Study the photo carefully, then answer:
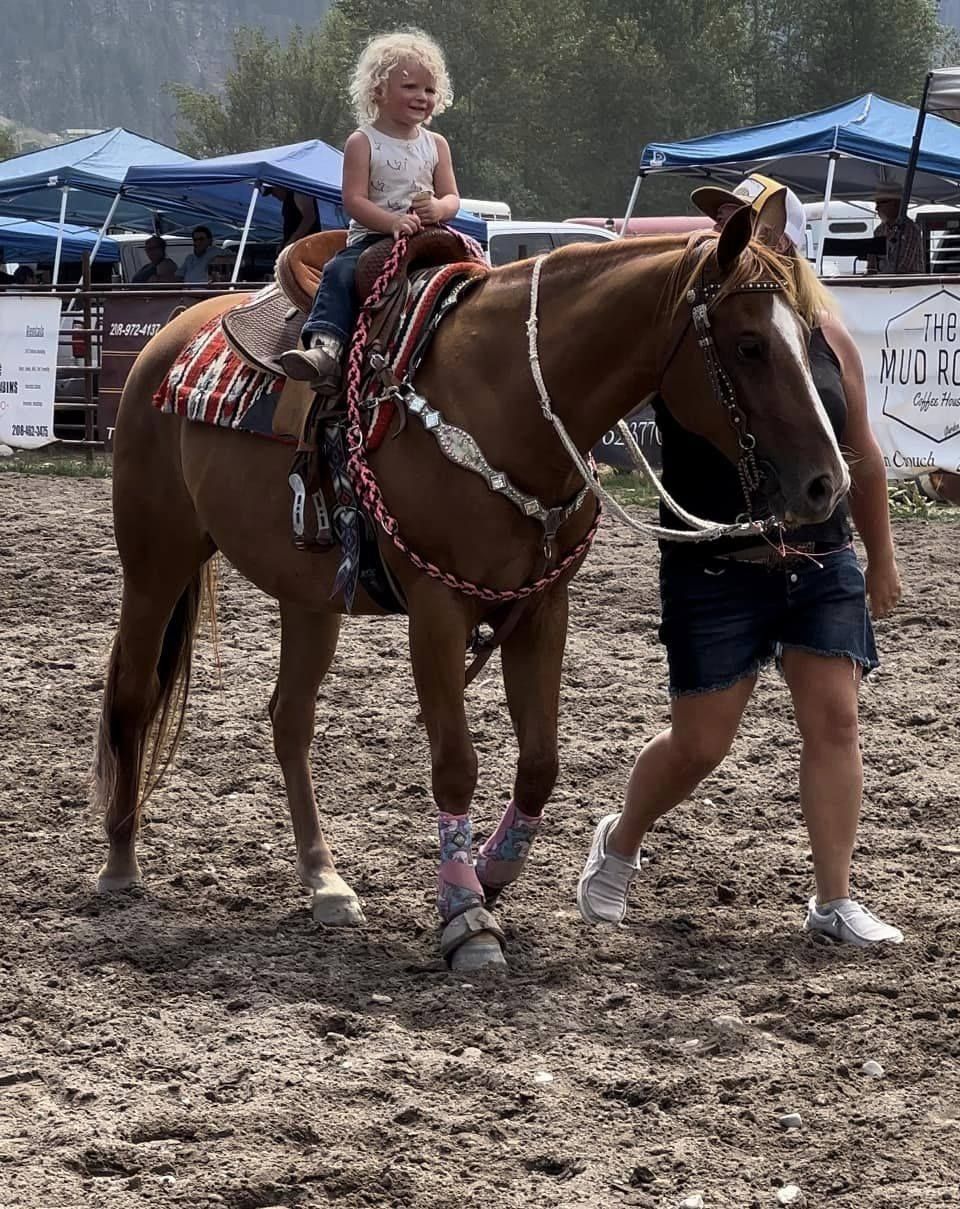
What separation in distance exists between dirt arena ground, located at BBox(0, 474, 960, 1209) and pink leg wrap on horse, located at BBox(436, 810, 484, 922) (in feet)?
0.55

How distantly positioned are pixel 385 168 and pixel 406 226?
0.28 metres

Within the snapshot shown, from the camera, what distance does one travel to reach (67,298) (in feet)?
43.4

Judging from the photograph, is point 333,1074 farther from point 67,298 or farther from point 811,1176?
point 67,298

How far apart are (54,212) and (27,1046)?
21.7 metres

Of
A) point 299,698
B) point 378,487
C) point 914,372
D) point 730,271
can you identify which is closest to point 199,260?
point 914,372

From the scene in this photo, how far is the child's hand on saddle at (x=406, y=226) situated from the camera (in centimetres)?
398

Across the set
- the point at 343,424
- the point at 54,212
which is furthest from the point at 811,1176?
the point at 54,212

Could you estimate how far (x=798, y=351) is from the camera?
327cm

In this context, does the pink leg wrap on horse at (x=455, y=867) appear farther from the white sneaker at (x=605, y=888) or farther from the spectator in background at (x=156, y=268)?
the spectator in background at (x=156, y=268)

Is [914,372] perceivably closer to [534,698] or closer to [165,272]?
[534,698]

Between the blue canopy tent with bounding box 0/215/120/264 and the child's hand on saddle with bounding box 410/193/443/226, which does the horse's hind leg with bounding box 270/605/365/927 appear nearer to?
the child's hand on saddle with bounding box 410/193/443/226

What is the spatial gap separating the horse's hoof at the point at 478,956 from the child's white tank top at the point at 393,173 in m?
1.88

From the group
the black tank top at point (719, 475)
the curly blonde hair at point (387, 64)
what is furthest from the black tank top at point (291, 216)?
the black tank top at point (719, 475)

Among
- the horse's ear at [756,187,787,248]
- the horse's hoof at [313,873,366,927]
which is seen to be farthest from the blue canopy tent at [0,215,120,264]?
the horse's ear at [756,187,787,248]
